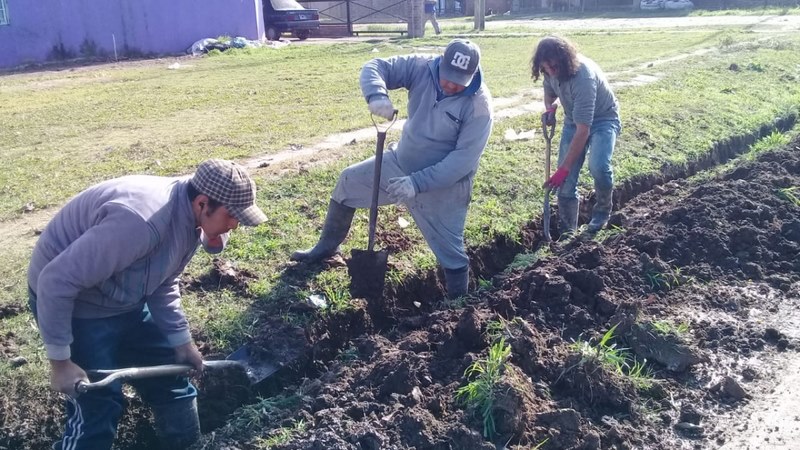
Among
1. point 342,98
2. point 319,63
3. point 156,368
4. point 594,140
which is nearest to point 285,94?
point 342,98

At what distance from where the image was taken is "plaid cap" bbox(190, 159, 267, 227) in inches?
139

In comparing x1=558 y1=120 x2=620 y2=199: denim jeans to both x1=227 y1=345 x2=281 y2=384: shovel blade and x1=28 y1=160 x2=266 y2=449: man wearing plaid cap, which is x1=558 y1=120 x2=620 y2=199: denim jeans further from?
x1=28 y1=160 x2=266 y2=449: man wearing plaid cap

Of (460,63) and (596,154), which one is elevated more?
(460,63)

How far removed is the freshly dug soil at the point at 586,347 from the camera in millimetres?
4219

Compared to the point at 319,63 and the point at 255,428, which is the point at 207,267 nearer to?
the point at 255,428

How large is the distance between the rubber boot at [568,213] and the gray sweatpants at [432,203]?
1779 mm

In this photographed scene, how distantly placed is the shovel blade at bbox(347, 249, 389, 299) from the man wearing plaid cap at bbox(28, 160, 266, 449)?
178 centimetres

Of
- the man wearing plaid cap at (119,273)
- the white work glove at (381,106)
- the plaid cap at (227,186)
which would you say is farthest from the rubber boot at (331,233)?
the plaid cap at (227,186)

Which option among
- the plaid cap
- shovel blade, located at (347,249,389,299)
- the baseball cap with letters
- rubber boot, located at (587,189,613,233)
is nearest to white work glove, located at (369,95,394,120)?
the baseball cap with letters

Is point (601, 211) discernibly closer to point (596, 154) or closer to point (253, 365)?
point (596, 154)

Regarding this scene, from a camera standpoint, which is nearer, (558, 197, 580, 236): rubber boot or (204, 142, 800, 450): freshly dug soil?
(204, 142, 800, 450): freshly dug soil

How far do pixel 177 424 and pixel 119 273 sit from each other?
1104mm

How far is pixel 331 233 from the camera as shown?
6102mm

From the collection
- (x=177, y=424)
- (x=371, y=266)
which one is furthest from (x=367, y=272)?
(x=177, y=424)
